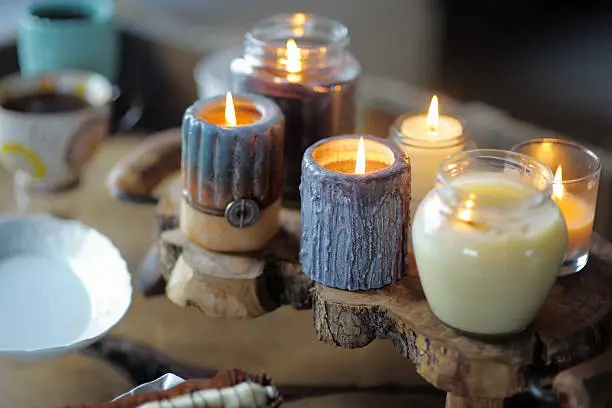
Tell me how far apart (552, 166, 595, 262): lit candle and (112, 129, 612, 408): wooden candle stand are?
0.02 metres

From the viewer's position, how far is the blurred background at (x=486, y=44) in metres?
1.36

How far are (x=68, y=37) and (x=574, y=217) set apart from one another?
529 mm

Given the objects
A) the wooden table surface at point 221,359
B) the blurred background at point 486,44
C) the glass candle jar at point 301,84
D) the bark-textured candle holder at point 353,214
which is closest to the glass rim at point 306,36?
the glass candle jar at point 301,84

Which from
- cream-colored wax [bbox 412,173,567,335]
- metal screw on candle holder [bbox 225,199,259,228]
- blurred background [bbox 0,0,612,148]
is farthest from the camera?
blurred background [bbox 0,0,612,148]

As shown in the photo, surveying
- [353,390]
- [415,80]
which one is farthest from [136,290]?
[415,80]

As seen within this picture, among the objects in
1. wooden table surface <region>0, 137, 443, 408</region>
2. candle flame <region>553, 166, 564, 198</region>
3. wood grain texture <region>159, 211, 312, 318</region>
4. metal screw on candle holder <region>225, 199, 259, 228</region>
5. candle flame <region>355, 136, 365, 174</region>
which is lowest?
wooden table surface <region>0, 137, 443, 408</region>

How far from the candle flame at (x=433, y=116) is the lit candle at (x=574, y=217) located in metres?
0.09

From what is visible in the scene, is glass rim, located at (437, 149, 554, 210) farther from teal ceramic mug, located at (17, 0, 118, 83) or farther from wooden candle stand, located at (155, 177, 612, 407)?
teal ceramic mug, located at (17, 0, 118, 83)

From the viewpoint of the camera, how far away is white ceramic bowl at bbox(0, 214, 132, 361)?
0.58 meters

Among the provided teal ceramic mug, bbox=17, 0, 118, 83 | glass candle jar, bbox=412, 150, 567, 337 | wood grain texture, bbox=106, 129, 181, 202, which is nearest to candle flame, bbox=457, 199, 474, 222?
glass candle jar, bbox=412, 150, 567, 337

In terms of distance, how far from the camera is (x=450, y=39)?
1547 millimetres

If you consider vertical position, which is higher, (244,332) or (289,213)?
(289,213)

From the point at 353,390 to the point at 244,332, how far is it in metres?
0.11

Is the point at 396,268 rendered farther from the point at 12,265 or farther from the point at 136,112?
the point at 136,112
